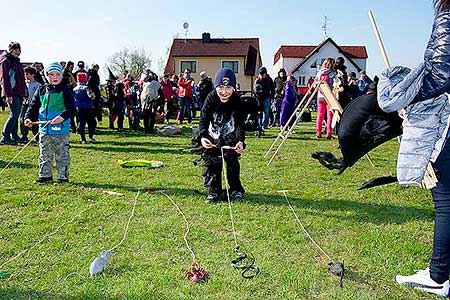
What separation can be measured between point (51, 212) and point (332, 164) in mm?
3155

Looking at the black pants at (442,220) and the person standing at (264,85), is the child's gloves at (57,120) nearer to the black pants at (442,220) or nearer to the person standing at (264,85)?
the black pants at (442,220)

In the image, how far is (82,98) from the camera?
34.2 ft

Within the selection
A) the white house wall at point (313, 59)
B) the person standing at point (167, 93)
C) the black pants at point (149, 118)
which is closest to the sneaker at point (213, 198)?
the black pants at point (149, 118)

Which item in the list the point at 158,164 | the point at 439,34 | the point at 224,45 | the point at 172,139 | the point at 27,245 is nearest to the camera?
the point at 439,34

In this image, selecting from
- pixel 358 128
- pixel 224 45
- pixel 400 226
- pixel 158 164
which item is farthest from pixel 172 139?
pixel 224 45

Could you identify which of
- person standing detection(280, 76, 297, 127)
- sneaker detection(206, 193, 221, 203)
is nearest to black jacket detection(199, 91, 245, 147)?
sneaker detection(206, 193, 221, 203)

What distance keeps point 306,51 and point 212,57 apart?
50.8ft

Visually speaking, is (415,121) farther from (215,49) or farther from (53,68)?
(215,49)

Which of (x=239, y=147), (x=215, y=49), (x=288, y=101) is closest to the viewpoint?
(x=239, y=147)

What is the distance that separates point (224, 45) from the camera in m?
44.6

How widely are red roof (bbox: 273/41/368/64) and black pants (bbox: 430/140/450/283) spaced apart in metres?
51.5

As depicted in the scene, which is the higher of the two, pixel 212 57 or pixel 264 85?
pixel 212 57

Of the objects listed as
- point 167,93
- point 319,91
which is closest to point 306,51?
point 167,93

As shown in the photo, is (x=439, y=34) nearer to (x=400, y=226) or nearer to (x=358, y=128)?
(x=358, y=128)
